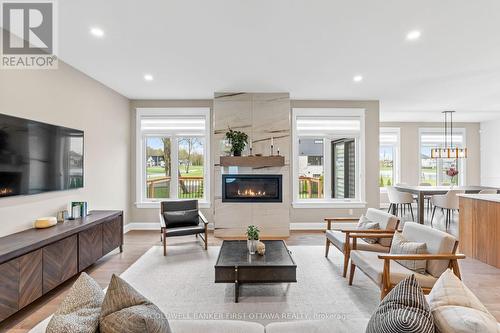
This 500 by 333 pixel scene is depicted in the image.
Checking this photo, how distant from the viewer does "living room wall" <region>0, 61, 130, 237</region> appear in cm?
310

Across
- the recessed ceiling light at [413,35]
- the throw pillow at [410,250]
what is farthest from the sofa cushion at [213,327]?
the recessed ceiling light at [413,35]

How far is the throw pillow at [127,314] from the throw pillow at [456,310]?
1.28 meters

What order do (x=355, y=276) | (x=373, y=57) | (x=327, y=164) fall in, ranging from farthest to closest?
(x=327, y=164) < (x=373, y=57) < (x=355, y=276)

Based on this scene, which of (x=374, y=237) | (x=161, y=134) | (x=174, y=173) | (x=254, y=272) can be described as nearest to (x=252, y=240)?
(x=254, y=272)

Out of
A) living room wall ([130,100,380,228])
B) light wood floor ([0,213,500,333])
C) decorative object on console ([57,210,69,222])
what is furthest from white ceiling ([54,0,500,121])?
light wood floor ([0,213,500,333])

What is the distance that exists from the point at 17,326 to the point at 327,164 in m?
5.69

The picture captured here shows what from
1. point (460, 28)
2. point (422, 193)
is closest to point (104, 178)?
point (460, 28)

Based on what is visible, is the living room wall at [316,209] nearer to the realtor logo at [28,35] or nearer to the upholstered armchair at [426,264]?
the realtor logo at [28,35]

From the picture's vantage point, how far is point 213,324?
1.64 meters

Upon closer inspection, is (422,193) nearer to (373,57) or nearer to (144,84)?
(373,57)

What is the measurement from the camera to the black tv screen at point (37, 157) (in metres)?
2.91

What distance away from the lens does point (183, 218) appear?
4812mm

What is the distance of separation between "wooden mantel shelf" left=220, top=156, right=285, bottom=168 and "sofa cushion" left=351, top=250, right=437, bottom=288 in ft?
8.46

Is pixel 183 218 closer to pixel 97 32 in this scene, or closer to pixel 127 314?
pixel 97 32
